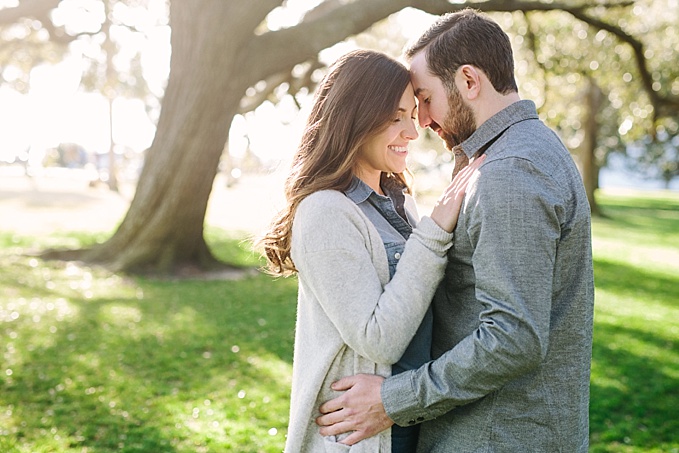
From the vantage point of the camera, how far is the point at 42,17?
43.9 feet

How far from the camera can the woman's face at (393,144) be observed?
7.39 feet

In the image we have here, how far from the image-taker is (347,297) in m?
1.96

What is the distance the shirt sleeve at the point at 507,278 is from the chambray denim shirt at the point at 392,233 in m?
0.25

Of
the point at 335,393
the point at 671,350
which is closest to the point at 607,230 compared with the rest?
the point at 671,350

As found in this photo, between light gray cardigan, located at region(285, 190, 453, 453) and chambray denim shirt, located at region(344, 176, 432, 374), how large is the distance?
0.22 ft

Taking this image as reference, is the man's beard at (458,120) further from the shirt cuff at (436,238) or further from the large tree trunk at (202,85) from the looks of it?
the large tree trunk at (202,85)

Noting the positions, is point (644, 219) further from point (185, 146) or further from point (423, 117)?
point (423, 117)

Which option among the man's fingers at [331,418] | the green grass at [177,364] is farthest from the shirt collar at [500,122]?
the green grass at [177,364]

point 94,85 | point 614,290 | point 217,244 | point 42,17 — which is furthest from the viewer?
point 94,85

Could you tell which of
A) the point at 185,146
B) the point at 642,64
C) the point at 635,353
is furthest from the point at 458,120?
the point at 642,64

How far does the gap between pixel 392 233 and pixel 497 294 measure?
2.03 feet

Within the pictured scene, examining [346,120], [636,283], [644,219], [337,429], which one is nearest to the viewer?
[337,429]

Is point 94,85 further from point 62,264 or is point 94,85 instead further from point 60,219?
point 62,264

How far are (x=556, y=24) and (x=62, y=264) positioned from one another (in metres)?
11.1
